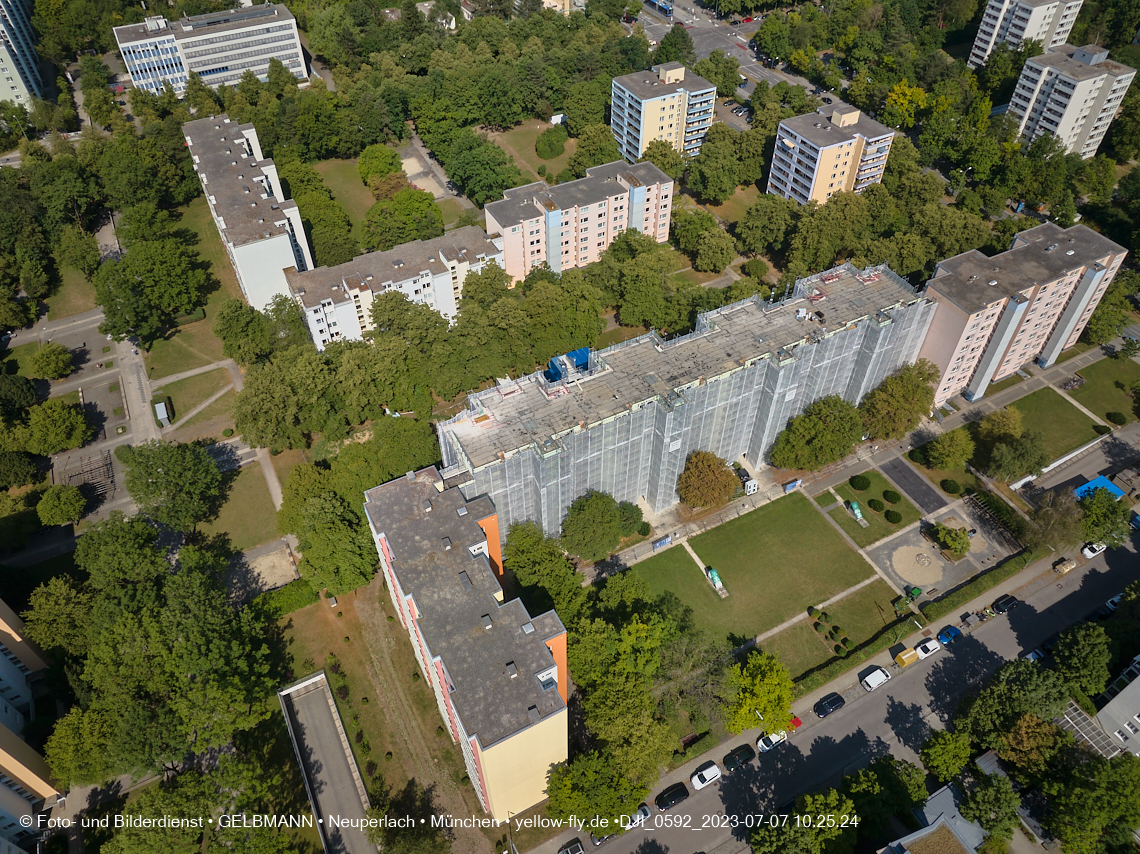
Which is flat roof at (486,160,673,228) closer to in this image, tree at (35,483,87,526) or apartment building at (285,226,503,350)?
apartment building at (285,226,503,350)

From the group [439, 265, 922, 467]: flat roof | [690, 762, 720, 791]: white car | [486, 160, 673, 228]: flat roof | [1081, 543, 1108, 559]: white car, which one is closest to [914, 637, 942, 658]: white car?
[1081, 543, 1108, 559]: white car

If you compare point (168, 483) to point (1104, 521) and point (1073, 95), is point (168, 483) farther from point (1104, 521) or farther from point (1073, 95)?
point (1073, 95)

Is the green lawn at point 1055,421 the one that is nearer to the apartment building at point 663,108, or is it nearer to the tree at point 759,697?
the tree at point 759,697

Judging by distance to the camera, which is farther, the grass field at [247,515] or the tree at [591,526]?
the grass field at [247,515]

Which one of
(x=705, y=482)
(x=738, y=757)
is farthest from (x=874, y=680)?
(x=705, y=482)

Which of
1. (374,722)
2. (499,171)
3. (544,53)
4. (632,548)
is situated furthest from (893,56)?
(374,722)

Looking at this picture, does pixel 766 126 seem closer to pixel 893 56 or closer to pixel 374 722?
pixel 893 56

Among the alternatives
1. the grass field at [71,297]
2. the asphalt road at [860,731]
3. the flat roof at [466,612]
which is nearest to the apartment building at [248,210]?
the grass field at [71,297]
